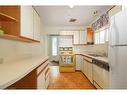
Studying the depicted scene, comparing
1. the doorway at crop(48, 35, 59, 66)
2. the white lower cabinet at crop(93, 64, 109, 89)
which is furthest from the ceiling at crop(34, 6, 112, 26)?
the doorway at crop(48, 35, 59, 66)

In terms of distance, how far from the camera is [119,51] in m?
2.30

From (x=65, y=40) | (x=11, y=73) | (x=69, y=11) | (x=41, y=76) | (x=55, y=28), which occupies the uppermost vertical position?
(x=69, y=11)

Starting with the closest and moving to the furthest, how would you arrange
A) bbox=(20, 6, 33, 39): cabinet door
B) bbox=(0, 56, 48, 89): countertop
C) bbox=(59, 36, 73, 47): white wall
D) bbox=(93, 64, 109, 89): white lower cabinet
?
1. bbox=(0, 56, 48, 89): countertop
2. bbox=(20, 6, 33, 39): cabinet door
3. bbox=(93, 64, 109, 89): white lower cabinet
4. bbox=(59, 36, 73, 47): white wall

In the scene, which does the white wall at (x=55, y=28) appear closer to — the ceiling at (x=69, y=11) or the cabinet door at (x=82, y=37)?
the cabinet door at (x=82, y=37)

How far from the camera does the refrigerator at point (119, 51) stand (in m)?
2.16

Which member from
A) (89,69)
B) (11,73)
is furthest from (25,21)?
(89,69)

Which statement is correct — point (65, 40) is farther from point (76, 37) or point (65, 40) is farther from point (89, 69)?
point (89, 69)

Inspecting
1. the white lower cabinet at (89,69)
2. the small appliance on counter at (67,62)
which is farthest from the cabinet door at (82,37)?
the white lower cabinet at (89,69)

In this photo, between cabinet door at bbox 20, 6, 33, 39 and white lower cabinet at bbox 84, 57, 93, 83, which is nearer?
cabinet door at bbox 20, 6, 33, 39

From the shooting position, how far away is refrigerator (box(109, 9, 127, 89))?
85.0 inches

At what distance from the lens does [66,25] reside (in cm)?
840

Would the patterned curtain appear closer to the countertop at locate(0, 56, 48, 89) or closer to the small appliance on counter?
the small appliance on counter
